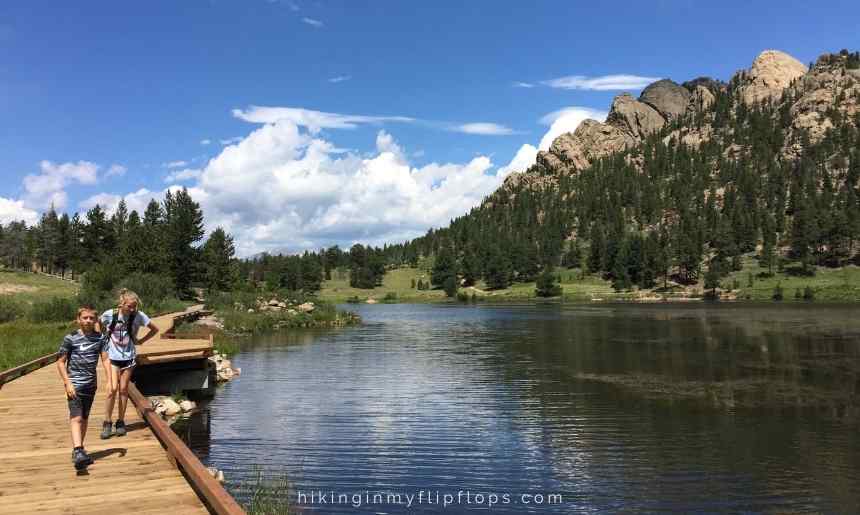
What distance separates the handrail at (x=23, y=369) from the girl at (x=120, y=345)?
918cm

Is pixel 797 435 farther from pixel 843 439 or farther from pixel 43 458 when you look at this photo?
pixel 43 458

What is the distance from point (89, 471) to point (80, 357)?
91.0 inches

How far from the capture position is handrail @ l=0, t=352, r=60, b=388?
22.5m

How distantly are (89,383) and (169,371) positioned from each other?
55.9 feet

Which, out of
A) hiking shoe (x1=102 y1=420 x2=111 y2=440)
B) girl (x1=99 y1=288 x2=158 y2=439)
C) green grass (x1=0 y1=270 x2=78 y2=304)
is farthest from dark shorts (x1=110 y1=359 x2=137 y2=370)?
green grass (x1=0 y1=270 x2=78 y2=304)

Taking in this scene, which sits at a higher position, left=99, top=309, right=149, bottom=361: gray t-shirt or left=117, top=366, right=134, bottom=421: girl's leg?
left=99, top=309, right=149, bottom=361: gray t-shirt

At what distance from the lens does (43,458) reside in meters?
13.3

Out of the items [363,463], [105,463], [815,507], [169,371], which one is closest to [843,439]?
[815,507]

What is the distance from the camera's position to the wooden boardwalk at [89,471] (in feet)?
34.0

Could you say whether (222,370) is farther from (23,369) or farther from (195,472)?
(195,472)

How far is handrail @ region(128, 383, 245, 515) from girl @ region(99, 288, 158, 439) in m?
1.00

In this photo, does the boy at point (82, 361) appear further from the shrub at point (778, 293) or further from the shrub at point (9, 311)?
the shrub at point (778, 293)

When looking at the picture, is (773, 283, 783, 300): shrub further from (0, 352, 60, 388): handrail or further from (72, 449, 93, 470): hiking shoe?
(72, 449, 93, 470): hiking shoe

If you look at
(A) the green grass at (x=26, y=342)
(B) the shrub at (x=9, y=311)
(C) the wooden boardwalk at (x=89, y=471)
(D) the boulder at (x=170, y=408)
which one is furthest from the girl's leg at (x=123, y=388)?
(B) the shrub at (x=9, y=311)
